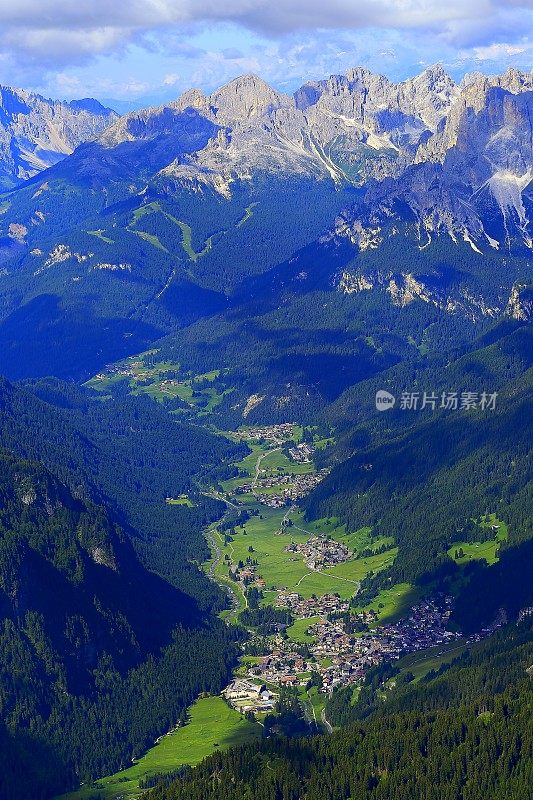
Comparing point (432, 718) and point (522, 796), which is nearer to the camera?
point (522, 796)

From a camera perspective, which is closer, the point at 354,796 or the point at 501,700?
the point at 354,796

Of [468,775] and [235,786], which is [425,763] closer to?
[468,775]

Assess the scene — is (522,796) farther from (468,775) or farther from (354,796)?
(354,796)

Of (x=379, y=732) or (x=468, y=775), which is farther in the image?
(x=379, y=732)

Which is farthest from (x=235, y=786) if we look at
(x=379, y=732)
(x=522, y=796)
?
(x=522, y=796)

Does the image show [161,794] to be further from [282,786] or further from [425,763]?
[425,763]

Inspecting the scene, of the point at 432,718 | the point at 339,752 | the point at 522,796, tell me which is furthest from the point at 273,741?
the point at 522,796

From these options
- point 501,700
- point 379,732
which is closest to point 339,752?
point 379,732
